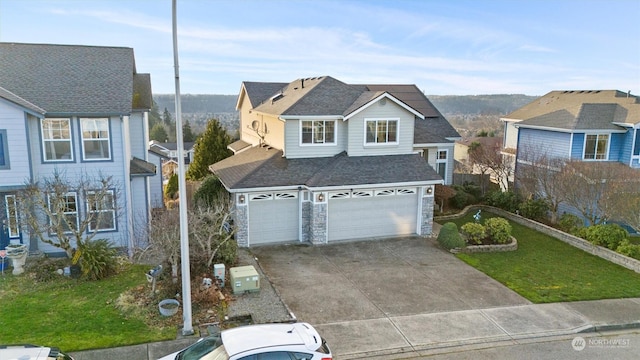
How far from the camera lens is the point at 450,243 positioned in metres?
18.6

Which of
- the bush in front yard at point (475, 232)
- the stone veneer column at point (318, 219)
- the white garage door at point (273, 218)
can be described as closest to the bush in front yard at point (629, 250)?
the bush in front yard at point (475, 232)

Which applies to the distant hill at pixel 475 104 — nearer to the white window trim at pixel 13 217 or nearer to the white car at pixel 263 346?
the white window trim at pixel 13 217

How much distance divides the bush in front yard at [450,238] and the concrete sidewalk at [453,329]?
5.13 metres

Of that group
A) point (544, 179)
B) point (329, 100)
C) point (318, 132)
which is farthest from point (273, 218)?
point (544, 179)

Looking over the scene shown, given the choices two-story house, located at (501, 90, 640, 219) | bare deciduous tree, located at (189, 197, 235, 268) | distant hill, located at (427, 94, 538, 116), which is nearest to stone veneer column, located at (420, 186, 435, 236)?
two-story house, located at (501, 90, 640, 219)

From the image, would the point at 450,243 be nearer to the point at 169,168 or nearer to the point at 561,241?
the point at 561,241

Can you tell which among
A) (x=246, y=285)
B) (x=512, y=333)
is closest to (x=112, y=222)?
(x=246, y=285)

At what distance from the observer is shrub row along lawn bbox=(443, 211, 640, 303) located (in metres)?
14.6

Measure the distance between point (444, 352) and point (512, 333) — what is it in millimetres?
2266

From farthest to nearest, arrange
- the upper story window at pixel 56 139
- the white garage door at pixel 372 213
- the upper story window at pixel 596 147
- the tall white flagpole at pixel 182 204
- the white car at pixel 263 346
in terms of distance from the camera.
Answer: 1. the upper story window at pixel 596 147
2. the white garage door at pixel 372 213
3. the upper story window at pixel 56 139
4. the tall white flagpole at pixel 182 204
5. the white car at pixel 263 346

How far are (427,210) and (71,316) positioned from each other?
1436 centimetres

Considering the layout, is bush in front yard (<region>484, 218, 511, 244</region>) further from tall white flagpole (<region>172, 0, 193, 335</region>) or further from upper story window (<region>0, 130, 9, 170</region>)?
upper story window (<region>0, 130, 9, 170</region>)

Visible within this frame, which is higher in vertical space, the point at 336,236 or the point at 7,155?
the point at 7,155

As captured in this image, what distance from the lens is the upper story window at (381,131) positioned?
822 inches
